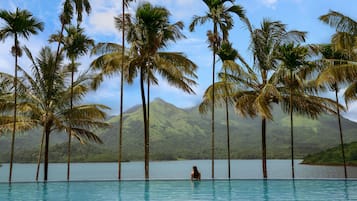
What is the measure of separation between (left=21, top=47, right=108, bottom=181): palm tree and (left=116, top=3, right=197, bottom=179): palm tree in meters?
2.88

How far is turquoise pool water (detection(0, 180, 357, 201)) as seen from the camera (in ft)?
43.6

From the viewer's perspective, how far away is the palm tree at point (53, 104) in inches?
819

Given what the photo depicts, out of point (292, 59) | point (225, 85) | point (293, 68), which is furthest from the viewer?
point (225, 85)

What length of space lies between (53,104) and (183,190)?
29.8 feet

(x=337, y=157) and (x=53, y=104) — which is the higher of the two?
(x=53, y=104)

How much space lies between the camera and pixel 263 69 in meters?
21.0

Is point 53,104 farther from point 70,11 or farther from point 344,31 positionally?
point 344,31

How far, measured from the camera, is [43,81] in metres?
21.0

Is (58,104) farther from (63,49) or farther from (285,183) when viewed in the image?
(285,183)

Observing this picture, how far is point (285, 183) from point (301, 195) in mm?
3810

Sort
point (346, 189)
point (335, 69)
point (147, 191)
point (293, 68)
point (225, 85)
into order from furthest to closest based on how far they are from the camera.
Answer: point (225, 85) → point (293, 68) → point (335, 69) → point (147, 191) → point (346, 189)

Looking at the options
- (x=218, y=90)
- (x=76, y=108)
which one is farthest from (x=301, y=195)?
(x=76, y=108)

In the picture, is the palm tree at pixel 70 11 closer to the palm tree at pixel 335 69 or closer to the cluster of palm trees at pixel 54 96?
the cluster of palm trees at pixel 54 96

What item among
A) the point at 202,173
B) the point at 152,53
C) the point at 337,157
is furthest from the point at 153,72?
the point at 337,157
